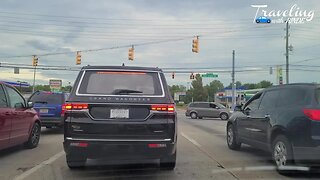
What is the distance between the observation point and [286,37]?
140 ft

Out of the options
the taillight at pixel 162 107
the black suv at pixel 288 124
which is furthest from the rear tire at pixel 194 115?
the taillight at pixel 162 107

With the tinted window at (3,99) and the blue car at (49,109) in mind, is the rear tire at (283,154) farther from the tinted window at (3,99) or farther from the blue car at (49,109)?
the blue car at (49,109)

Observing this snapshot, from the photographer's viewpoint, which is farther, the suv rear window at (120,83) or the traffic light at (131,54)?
the traffic light at (131,54)

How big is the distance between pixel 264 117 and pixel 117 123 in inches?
144

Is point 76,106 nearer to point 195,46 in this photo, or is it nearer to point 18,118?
point 18,118

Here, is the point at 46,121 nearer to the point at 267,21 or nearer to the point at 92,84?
the point at 92,84

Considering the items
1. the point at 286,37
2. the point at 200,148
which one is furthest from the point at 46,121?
the point at 286,37

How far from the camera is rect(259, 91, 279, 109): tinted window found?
28.4 feet

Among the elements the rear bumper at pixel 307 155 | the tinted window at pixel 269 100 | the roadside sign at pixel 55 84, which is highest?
the roadside sign at pixel 55 84

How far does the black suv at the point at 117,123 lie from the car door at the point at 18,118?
3254 millimetres

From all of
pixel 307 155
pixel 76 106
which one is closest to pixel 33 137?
pixel 76 106

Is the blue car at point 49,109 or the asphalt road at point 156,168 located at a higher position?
the blue car at point 49,109

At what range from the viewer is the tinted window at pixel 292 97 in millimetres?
7583

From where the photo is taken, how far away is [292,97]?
7922 mm
